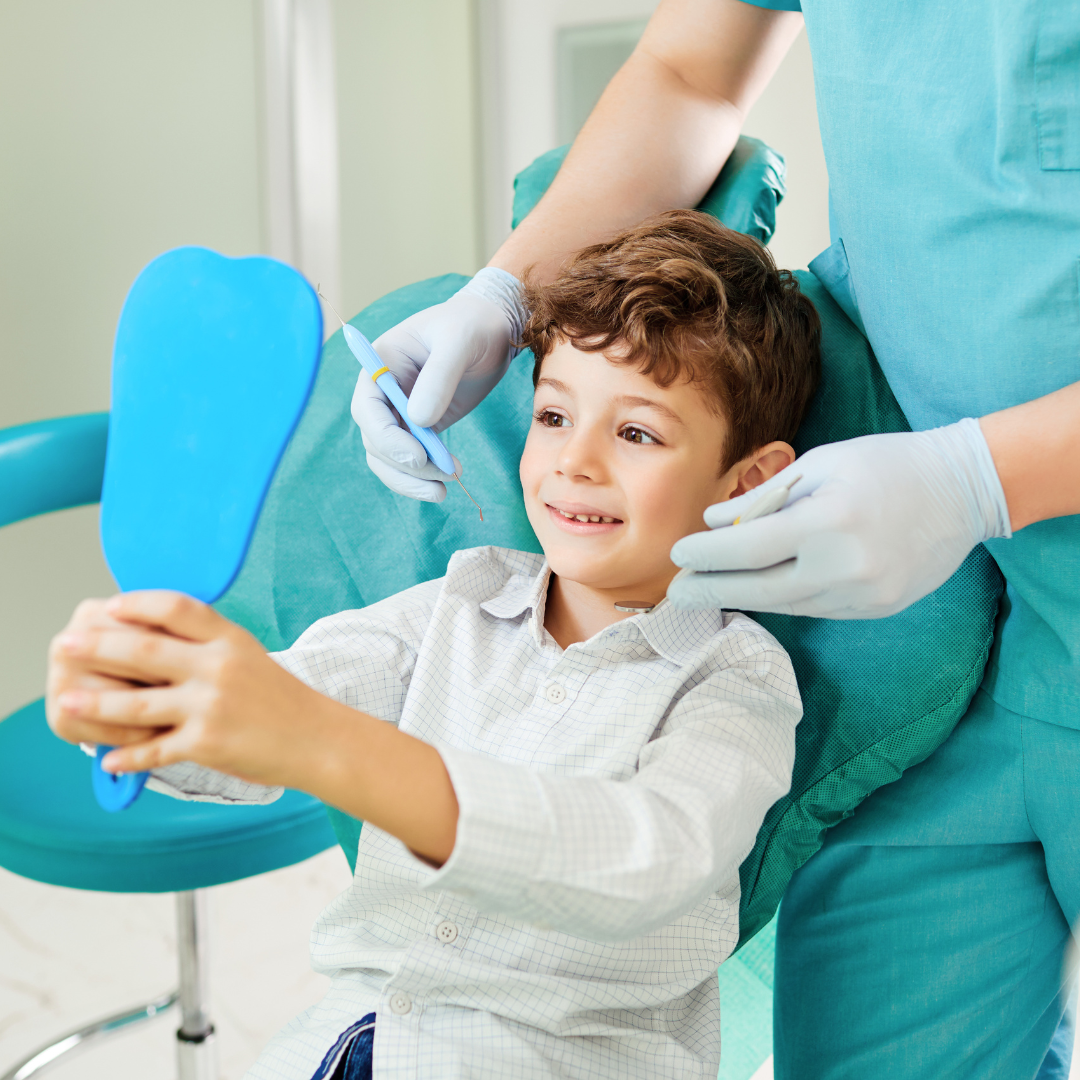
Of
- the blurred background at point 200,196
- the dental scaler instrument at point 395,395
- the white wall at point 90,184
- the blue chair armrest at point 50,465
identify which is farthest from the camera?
the white wall at point 90,184

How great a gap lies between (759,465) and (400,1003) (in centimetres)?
53

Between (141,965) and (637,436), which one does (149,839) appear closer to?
(637,436)

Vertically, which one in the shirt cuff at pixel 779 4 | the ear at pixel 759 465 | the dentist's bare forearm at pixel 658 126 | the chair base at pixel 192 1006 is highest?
the shirt cuff at pixel 779 4

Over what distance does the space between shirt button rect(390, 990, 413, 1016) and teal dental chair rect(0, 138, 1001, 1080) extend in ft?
0.87

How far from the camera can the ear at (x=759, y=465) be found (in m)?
0.92

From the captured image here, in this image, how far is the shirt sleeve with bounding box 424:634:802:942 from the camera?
0.57 meters

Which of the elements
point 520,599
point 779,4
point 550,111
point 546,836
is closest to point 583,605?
point 520,599

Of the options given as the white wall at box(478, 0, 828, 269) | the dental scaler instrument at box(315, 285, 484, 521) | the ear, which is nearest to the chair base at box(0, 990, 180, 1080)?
the dental scaler instrument at box(315, 285, 484, 521)

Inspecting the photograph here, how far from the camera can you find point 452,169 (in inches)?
116

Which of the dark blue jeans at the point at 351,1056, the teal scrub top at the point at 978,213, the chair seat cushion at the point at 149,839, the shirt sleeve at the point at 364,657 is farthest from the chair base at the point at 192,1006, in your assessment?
the teal scrub top at the point at 978,213

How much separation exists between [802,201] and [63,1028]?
98.5 inches

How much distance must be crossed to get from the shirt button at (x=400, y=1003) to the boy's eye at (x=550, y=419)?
47 cm

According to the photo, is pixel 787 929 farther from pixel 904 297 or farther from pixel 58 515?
pixel 58 515

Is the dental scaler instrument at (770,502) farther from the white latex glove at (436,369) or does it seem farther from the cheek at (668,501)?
the white latex glove at (436,369)
